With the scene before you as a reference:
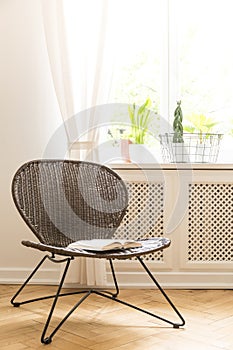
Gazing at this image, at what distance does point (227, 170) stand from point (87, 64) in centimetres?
101

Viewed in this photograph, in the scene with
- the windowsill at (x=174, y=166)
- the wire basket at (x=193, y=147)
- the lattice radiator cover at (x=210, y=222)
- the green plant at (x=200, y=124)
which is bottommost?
the lattice radiator cover at (x=210, y=222)

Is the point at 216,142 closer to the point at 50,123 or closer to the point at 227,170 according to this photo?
the point at 227,170

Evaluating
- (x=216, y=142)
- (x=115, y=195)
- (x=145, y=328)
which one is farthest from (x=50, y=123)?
(x=145, y=328)

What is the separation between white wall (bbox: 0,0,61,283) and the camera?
12.0 ft

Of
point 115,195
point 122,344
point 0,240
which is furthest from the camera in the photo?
point 0,240

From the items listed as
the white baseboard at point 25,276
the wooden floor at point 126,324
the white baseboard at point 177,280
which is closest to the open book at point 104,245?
the wooden floor at point 126,324

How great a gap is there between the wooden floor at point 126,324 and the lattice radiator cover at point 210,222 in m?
0.23

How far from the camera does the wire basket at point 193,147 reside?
11.9 ft

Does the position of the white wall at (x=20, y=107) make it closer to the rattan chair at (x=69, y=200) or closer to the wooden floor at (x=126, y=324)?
the wooden floor at (x=126, y=324)

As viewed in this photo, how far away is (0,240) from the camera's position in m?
3.73

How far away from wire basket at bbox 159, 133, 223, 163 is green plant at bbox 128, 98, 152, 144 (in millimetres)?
146

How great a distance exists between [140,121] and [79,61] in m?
0.56

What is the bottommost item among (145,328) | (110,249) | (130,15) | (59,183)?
(145,328)

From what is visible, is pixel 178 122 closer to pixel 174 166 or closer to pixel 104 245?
pixel 174 166
